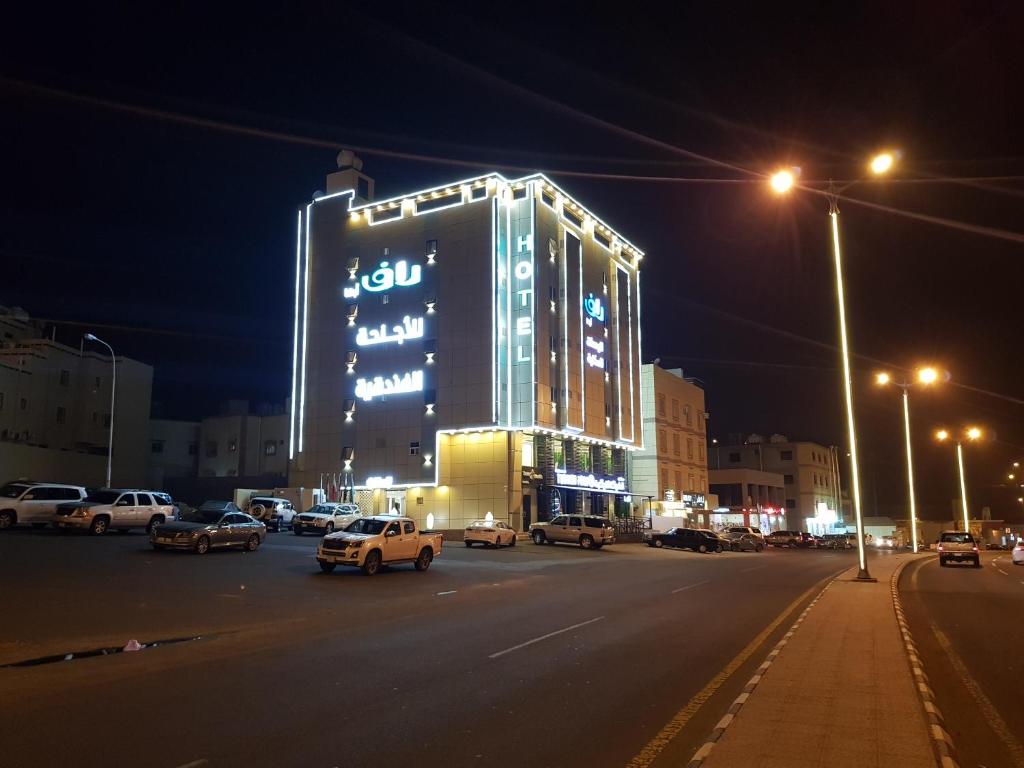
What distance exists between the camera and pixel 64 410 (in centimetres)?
6103

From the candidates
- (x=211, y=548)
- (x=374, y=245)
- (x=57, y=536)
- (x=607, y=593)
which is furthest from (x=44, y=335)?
(x=607, y=593)

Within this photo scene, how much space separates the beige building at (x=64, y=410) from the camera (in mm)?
54656

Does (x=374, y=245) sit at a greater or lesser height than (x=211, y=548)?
greater

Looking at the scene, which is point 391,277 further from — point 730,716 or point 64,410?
point 730,716

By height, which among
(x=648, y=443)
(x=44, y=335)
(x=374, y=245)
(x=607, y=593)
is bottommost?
(x=607, y=593)

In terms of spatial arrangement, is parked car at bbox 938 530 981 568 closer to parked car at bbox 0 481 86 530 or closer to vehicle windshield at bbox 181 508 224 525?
vehicle windshield at bbox 181 508 224 525

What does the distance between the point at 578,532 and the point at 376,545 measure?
21611 millimetres

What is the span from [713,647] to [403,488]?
45558 mm

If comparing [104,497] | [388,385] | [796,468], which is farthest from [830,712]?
[796,468]

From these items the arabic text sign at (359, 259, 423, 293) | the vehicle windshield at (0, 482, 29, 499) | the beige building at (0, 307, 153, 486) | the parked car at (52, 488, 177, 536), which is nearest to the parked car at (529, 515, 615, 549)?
the parked car at (52, 488, 177, 536)

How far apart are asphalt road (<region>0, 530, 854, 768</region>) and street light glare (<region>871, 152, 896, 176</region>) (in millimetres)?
10190

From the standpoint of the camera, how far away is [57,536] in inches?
1058

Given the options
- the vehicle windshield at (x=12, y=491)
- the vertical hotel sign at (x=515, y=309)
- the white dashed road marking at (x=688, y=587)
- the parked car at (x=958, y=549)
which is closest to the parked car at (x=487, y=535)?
the vertical hotel sign at (x=515, y=309)

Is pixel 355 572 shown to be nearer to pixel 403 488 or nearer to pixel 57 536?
pixel 57 536
